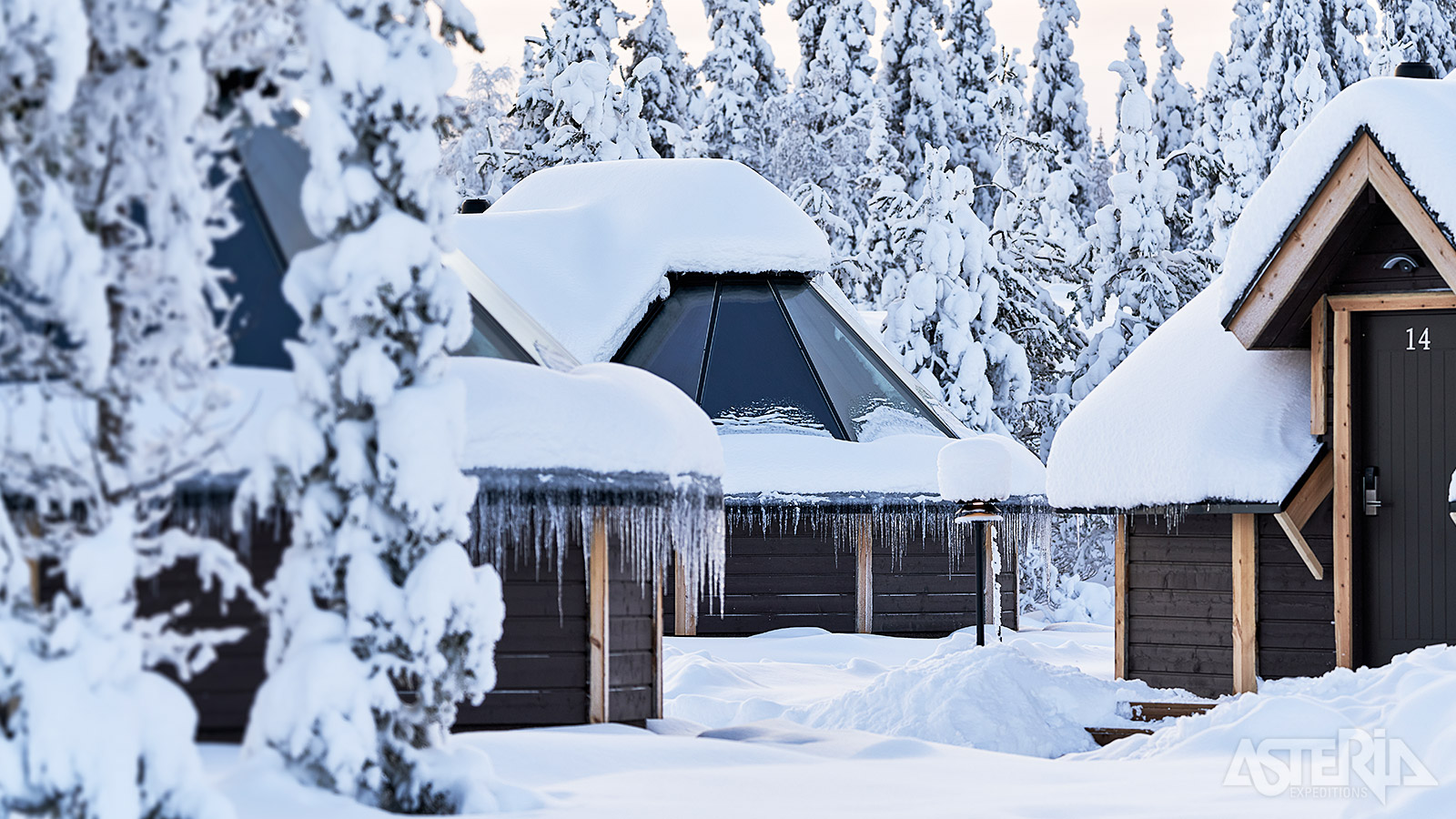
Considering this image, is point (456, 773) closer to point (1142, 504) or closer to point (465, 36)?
point (465, 36)

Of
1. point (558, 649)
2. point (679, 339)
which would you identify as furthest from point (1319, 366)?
point (679, 339)

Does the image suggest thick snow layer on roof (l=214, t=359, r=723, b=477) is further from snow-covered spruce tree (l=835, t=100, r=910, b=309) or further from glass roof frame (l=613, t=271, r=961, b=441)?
snow-covered spruce tree (l=835, t=100, r=910, b=309)

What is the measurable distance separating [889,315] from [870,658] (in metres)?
9.05

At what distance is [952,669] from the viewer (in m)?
13.0

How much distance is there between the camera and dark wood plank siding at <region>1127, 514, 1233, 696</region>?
14.0 metres

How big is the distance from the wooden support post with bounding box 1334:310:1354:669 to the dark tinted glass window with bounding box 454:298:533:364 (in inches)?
264

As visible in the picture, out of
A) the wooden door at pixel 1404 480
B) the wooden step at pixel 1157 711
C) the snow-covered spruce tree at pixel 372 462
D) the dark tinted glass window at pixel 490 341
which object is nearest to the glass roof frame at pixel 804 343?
the wooden step at pixel 1157 711

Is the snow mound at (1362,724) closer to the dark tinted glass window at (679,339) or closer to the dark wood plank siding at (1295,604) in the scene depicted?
the dark wood plank siding at (1295,604)

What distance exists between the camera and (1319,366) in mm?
13164

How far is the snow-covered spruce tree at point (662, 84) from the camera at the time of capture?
35.8 m

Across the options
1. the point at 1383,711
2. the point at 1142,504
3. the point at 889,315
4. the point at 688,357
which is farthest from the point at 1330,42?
the point at 1383,711

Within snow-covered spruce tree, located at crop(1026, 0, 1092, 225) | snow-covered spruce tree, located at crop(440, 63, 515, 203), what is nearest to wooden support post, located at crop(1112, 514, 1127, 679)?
snow-covered spruce tree, located at crop(440, 63, 515, 203)

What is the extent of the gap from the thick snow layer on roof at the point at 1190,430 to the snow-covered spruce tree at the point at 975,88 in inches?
1088

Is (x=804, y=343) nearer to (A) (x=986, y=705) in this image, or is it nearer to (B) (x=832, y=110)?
(A) (x=986, y=705)
